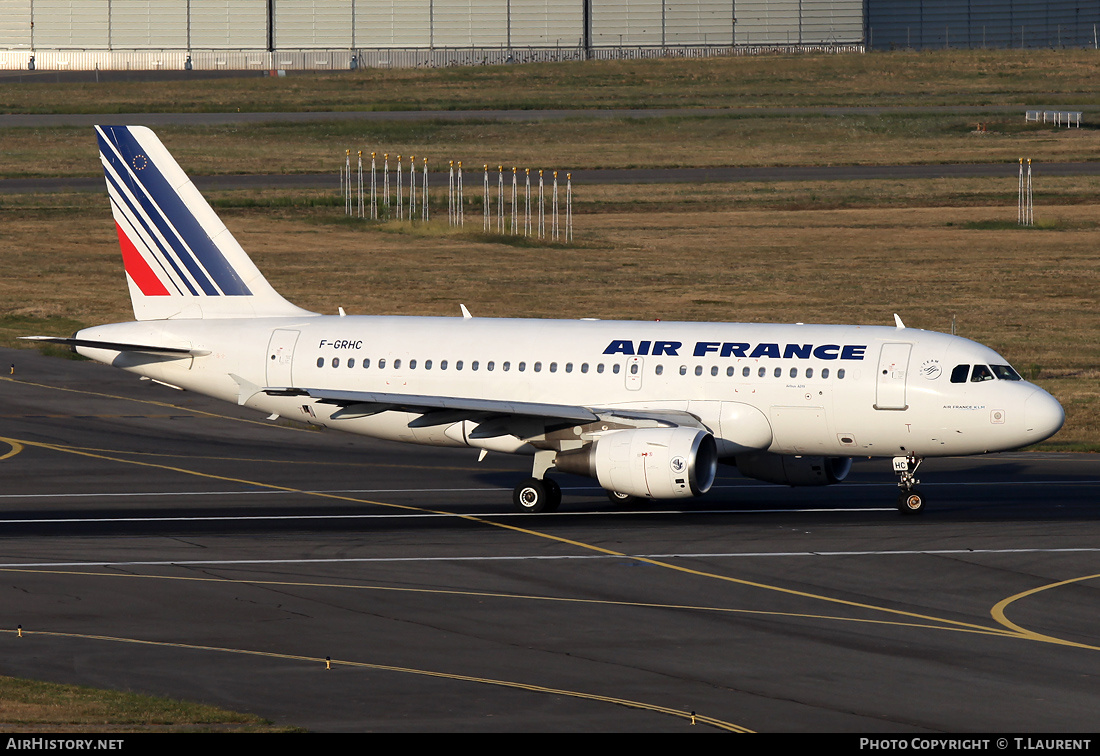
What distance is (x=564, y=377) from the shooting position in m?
38.4

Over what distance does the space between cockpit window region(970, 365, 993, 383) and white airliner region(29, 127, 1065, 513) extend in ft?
0.11

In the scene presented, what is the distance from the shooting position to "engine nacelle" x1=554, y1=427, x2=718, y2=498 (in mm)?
34406

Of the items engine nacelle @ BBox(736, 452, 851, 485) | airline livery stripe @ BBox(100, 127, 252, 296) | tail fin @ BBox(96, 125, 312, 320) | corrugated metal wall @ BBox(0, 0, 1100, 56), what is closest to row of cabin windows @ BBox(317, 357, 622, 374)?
tail fin @ BBox(96, 125, 312, 320)

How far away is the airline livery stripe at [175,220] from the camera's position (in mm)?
41969

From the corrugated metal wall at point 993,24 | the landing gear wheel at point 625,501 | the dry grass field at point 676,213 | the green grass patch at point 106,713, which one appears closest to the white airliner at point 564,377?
the landing gear wheel at point 625,501

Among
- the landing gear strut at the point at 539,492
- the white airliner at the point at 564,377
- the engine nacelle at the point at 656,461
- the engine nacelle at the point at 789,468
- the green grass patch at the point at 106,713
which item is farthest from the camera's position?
the engine nacelle at the point at 789,468

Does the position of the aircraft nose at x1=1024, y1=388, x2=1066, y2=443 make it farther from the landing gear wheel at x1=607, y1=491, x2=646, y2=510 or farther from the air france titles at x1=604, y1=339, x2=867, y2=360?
the landing gear wheel at x1=607, y1=491, x2=646, y2=510

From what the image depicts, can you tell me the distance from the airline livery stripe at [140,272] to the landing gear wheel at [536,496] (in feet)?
40.4

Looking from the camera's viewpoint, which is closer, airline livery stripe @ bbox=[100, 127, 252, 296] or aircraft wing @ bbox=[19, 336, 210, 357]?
aircraft wing @ bbox=[19, 336, 210, 357]

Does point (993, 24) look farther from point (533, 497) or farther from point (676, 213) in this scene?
point (533, 497)

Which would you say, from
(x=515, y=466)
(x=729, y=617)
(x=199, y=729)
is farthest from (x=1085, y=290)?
(x=199, y=729)

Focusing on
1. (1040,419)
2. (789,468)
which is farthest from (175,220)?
(1040,419)

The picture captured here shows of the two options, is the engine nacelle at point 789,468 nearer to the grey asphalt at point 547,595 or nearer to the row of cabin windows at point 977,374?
the grey asphalt at point 547,595

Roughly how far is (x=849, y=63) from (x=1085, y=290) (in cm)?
8822
